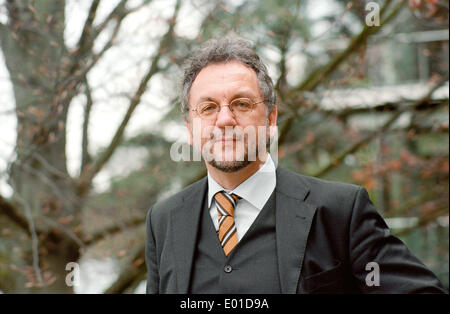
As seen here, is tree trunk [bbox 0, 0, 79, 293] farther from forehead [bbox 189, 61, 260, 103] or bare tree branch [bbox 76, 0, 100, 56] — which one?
forehead [bbox 189, 61, 260, 103]

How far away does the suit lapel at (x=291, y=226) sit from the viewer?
6.33ft

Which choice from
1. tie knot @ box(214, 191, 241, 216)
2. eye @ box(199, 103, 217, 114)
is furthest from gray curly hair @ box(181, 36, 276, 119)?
tie knot @ box(214, 191, 241, 216)

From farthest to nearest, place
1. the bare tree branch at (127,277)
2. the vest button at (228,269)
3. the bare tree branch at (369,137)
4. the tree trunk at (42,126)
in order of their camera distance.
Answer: the bare tree branch at (369,137), the bare tree branch at (127,277), the tree trunk at (42,126), the vest button at (228,269)

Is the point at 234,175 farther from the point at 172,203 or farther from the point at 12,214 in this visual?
the point at 12,214

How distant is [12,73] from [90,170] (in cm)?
109

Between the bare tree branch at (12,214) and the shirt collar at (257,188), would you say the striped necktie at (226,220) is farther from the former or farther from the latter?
the bare tree branch at (12,214)

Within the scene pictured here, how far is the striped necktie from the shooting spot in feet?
7.03

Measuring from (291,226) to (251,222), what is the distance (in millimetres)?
212

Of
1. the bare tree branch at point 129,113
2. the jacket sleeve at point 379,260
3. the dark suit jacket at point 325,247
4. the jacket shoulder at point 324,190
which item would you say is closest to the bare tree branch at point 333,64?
the bare tree branch at point 129,113

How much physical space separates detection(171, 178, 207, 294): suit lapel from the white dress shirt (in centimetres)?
8

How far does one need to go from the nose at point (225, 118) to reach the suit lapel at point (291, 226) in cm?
35

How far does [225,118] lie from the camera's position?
2.13 m

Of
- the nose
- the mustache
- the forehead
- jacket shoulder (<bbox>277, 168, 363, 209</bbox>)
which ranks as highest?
the forehead

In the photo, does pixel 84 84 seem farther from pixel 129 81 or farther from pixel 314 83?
pixel 314 83
